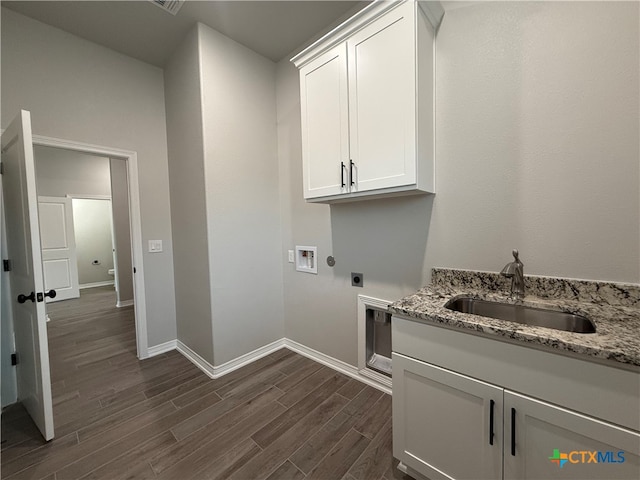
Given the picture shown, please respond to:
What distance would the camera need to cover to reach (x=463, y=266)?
5.08 ft

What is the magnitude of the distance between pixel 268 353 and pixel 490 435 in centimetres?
202

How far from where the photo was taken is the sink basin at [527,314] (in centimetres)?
111

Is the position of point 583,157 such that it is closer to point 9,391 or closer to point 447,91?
point 447,91

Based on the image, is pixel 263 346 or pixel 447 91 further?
pixel 263 346

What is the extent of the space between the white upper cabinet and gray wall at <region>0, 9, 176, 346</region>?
1.81 metres

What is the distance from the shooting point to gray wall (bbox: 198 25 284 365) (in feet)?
7.11

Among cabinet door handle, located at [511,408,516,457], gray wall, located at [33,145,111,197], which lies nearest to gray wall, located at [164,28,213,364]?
cabinet door handle, located at [511,408,516,457]

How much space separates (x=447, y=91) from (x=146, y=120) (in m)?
2.77

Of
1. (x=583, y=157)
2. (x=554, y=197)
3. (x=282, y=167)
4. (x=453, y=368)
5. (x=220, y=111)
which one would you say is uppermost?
(x=220, y=111)

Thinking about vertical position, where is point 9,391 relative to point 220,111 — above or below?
below

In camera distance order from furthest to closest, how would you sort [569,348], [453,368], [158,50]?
1. [158,50]
2. [453,368]
3. [569,348]

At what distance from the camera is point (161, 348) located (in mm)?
2662

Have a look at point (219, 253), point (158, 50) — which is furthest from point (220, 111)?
point (219, 253)

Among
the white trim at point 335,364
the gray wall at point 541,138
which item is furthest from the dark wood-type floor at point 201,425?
the gray wall at point 541,138
